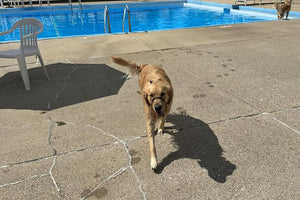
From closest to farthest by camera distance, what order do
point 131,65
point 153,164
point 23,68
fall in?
point 153,164 → point 131,65 → point 23,68

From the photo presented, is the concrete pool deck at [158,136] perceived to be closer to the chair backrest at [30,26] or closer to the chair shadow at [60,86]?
the chair shadow at [60,86]

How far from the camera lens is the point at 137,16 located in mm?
19469

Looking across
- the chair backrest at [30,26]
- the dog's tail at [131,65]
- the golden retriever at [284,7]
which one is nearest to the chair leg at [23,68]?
the chair backrest at [30,26]

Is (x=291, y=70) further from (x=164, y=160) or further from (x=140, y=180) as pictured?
(x=140, y=180)

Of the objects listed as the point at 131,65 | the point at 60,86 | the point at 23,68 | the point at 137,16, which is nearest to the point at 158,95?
the point at 131,65

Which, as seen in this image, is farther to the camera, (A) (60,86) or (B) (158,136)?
→ (A) (60,86)

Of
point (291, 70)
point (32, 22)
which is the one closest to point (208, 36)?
point (291, 70)

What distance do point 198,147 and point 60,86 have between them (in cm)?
355

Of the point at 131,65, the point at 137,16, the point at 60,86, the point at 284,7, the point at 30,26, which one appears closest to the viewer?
the point at 131,65

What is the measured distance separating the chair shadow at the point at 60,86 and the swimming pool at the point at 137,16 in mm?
8184

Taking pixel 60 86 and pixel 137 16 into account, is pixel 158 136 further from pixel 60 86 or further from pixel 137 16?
pixel 137 16

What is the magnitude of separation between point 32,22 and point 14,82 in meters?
1.50

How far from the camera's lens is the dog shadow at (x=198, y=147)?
9.63ft

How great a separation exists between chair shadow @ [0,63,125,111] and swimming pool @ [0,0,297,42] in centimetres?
818
